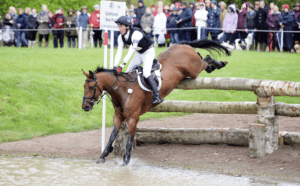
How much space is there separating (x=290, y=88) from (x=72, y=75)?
10.1 metres

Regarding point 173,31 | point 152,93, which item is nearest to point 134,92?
point 152,93

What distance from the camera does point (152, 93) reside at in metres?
8.10

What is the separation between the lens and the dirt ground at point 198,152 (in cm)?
752

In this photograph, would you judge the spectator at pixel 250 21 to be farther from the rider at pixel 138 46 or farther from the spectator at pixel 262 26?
the rider at pixel 138 46

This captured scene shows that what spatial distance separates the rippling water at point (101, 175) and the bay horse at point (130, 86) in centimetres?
37

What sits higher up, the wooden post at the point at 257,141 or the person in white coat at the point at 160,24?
the person in white coat at the point at 160,24

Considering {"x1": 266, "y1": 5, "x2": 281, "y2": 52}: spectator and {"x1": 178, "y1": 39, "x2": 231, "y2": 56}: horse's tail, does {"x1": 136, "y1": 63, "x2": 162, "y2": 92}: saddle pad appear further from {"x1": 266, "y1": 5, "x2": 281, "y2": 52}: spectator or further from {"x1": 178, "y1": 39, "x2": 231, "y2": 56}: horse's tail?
{"x1": 266, "y1": 5, "x2": 281, "y2": 52}: spectator

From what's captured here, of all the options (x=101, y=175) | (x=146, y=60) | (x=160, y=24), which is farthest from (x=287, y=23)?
(x=101, y=175)

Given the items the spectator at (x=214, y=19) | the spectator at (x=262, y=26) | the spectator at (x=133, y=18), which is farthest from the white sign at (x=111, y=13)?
the spectator at (x=133, y=18)

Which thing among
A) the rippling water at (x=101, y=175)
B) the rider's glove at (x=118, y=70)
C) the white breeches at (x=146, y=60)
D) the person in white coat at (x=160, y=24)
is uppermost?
the person in white coat at (x=160, y=24)

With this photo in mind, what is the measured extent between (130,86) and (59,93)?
550 cm

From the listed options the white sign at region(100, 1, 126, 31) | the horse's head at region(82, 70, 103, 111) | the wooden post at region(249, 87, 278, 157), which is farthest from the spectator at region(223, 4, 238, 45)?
the horse's head at region(82, 70, 103, 111)

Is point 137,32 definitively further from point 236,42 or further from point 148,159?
Result: point 236,42

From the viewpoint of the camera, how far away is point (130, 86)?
8.00m
